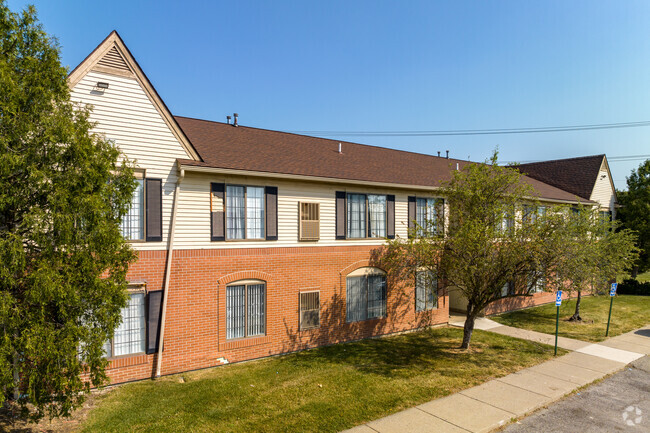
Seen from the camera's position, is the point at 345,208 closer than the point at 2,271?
No

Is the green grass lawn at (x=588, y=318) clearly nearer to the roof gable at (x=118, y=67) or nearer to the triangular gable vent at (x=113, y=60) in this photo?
the roof gable at (x=118, y=67)

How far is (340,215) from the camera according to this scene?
15.4 m

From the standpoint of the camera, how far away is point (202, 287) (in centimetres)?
1225

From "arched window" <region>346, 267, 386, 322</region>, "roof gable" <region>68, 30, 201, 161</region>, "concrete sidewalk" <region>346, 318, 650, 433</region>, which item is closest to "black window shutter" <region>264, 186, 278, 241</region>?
"roof gable" <region>68, 30, 201, 161</region>

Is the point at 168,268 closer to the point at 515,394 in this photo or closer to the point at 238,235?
the point at 238,235

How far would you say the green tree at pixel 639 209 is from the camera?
96.9 ft

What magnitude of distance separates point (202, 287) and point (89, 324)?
15.7 ft

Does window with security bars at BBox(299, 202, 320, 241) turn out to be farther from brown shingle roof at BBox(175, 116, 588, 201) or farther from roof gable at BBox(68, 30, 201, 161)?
roof gable at BBox(68, 30, 201, 161)

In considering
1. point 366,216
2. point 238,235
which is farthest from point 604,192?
point 238,235

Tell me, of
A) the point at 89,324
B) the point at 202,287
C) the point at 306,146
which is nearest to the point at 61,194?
the point at 89,324

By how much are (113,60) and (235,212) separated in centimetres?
559

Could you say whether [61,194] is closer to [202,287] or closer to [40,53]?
[40,53]

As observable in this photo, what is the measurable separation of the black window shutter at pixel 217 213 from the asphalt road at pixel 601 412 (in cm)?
943

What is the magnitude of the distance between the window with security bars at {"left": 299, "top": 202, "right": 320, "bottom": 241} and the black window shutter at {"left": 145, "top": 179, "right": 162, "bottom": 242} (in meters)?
4.91
